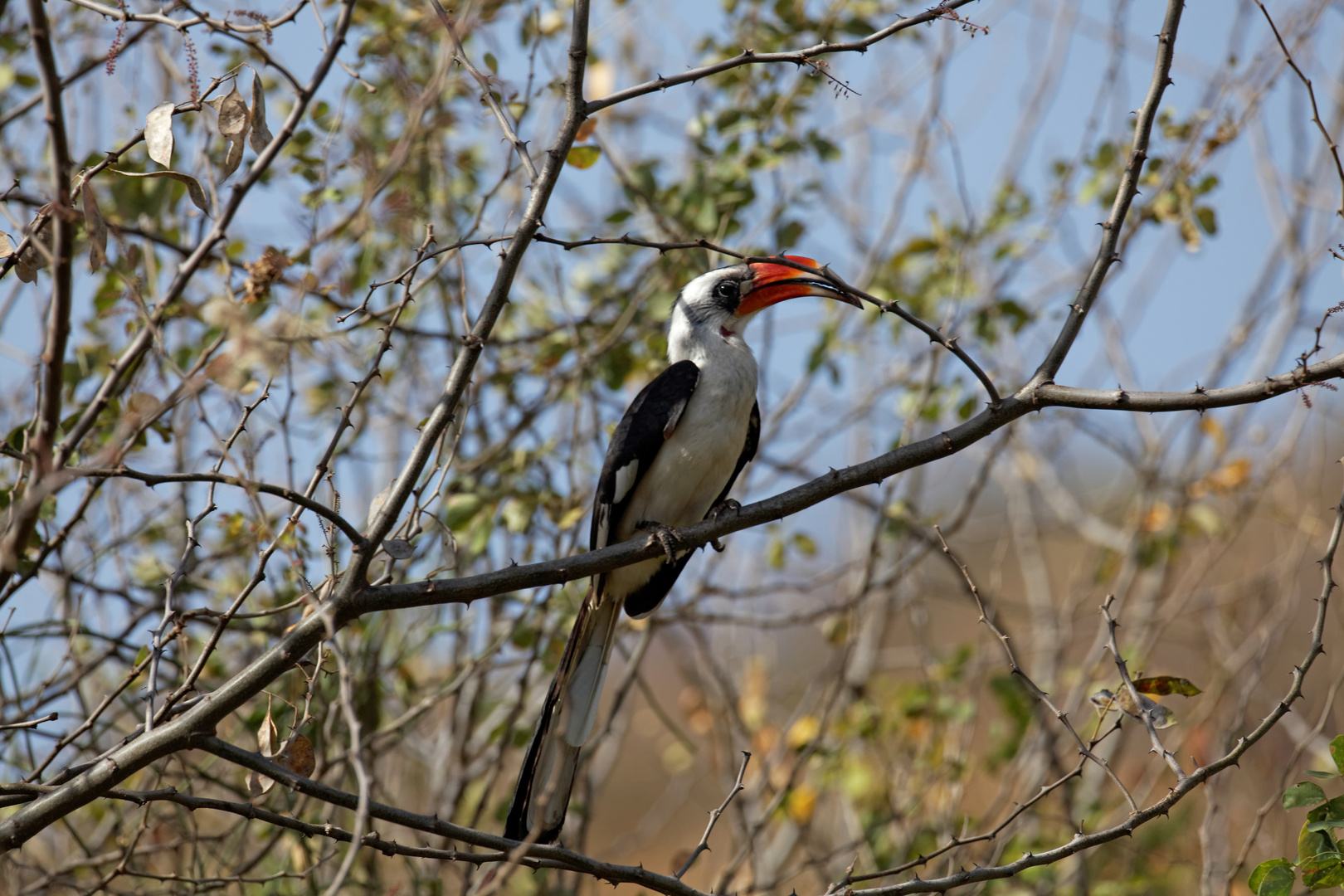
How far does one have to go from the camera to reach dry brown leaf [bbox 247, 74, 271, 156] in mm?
2445

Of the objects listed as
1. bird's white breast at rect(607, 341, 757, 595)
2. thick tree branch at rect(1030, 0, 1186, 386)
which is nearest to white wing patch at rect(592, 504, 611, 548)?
bird's white breast at rect(607, 341, 757, 595)

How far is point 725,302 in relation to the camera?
4531 mm

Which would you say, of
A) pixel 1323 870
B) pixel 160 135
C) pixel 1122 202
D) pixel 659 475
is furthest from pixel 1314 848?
pixel 160 135

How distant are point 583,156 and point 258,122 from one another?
1082mm

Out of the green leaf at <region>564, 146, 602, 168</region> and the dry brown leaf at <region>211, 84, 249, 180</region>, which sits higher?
the green leaf at <region>564, 146, 602, 168</region>

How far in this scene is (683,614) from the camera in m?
4.99

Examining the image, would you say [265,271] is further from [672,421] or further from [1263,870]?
[1263,870]

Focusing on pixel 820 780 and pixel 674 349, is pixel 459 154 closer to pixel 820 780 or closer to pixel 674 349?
pixel 674 349

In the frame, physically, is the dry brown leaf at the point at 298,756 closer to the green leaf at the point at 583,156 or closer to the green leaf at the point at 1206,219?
the green leaf at the point at 583,156

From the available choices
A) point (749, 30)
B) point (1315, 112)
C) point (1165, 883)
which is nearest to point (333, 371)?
point (749, 30)

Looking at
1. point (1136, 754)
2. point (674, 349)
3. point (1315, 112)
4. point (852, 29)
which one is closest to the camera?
point (1315, 112)

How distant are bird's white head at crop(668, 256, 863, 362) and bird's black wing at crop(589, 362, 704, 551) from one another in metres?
0.25

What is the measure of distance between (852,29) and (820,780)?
341 cm

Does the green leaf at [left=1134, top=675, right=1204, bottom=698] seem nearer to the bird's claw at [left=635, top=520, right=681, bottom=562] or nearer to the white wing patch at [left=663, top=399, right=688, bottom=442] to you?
the bird's claw at [left=635, top=520, right=681, bottom=562]
